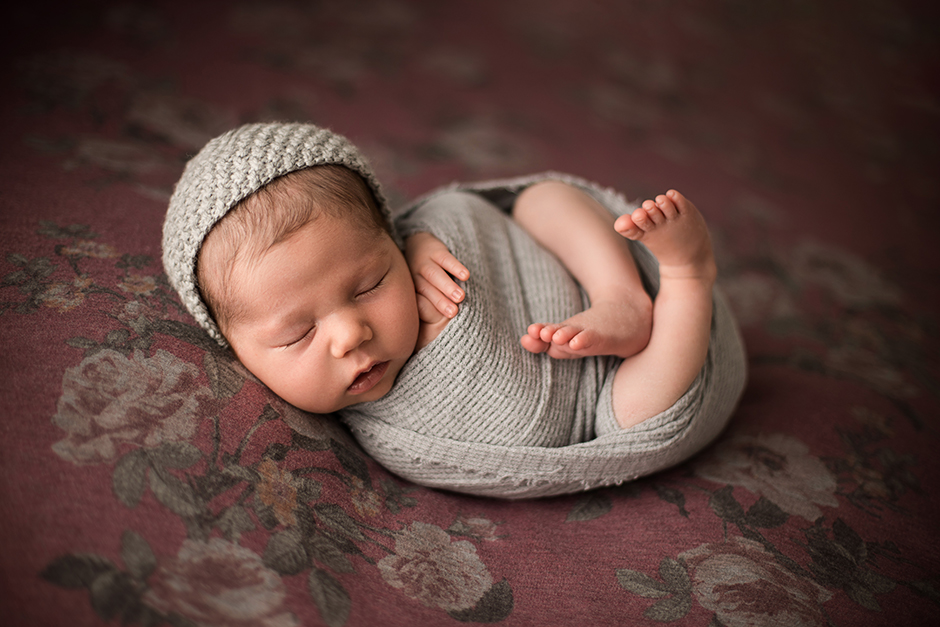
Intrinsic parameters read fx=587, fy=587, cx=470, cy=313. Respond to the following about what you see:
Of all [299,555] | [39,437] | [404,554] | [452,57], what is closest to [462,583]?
[404,554]

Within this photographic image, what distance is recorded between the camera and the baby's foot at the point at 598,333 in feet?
2.92

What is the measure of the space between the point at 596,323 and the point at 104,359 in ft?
2.28

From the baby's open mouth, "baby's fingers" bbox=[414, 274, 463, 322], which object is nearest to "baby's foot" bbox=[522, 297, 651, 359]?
"baby's fingers" bbox=[414, 274, 463, 322]

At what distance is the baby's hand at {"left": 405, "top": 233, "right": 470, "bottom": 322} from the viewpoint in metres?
0.92

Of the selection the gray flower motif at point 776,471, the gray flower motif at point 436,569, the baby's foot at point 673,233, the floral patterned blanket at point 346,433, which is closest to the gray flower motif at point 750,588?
the floral patterned blanket at point 346,433

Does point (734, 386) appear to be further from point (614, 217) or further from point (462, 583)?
point (462, 583)

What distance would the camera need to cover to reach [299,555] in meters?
0.69

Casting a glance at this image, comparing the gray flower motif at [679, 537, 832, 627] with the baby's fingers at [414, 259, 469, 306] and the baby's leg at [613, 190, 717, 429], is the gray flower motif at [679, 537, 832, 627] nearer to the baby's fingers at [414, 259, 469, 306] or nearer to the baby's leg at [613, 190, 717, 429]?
the baby's leg at [613, 190, 717, 429]

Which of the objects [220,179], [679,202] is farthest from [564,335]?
[220,179]

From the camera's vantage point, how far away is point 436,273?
0.95 m

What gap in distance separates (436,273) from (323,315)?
211 millimetres

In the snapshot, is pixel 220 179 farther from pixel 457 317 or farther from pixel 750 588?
pixel 750 588

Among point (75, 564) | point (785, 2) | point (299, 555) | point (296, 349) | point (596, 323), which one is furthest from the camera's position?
point (785, 2)

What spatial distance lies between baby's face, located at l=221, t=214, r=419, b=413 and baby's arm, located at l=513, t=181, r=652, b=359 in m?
0.23
